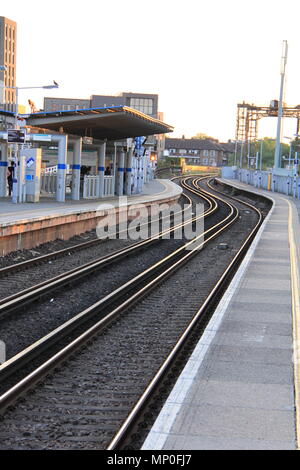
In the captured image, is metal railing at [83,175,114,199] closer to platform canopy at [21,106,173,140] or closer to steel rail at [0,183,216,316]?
platform canopy at [21,106,173,140]

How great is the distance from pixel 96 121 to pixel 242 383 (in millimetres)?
23507

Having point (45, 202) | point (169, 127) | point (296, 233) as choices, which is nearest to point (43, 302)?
point (296, 233)

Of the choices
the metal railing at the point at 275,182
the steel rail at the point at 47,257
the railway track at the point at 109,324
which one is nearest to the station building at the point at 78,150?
the steel rail at the point at 47,257

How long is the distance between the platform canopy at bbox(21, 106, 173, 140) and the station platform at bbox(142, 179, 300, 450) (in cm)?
1634

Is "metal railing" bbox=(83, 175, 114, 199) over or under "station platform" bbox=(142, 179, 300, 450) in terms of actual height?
over

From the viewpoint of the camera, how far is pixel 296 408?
6898mm

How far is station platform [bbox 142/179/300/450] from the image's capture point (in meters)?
6.09

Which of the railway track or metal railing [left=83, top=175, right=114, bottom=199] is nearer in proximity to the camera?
the railway track

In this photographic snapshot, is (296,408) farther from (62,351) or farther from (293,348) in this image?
(62,351)

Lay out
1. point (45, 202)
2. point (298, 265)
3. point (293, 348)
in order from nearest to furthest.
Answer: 1. point (293, 348)
2. point (298, 265)
3. point (45, 202)

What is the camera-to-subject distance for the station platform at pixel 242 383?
6094 millimetres

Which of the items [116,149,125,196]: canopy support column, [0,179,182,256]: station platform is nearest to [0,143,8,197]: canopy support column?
[0,179,182,256]: station platform

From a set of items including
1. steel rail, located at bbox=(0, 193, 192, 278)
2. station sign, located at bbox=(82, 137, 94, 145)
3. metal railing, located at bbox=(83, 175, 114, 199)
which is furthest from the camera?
metal railing, located at bbox=(83, 175, 114, 199)

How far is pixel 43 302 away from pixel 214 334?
4506 millimetres
